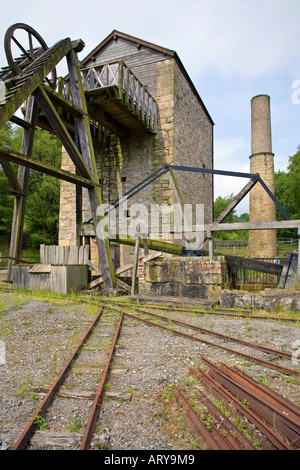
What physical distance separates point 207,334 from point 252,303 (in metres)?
2.34

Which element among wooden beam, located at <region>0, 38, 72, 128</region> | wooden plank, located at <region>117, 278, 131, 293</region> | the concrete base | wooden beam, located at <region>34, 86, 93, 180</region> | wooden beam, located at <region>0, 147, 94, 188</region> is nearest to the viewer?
wooden beam, located at <region>0, 38, 72, 128</region>

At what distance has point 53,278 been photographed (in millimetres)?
8930

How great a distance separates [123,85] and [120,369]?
9.28m

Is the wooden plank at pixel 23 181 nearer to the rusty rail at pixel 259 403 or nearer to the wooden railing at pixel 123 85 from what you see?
the wooden railing at pixel 123 85

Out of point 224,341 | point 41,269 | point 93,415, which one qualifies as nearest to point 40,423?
point 93,415

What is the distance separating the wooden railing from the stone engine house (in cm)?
4

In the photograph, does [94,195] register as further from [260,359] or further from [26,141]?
[260,359]

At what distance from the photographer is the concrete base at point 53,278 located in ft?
29.0

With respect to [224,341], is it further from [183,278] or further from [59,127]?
[59,127]

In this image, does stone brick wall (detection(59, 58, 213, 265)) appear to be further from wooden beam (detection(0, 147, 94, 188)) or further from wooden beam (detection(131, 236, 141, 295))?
wooden beam (detection(0, 147, 94, 188))

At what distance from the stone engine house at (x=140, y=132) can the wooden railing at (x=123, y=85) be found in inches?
1.6

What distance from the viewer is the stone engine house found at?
461 inches

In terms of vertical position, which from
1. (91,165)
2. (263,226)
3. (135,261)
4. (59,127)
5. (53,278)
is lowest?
(53,278)

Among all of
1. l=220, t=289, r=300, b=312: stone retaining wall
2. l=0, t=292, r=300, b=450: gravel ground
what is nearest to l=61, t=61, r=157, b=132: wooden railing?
l=220, t=289, r=300, b=312: stone retaining wall
